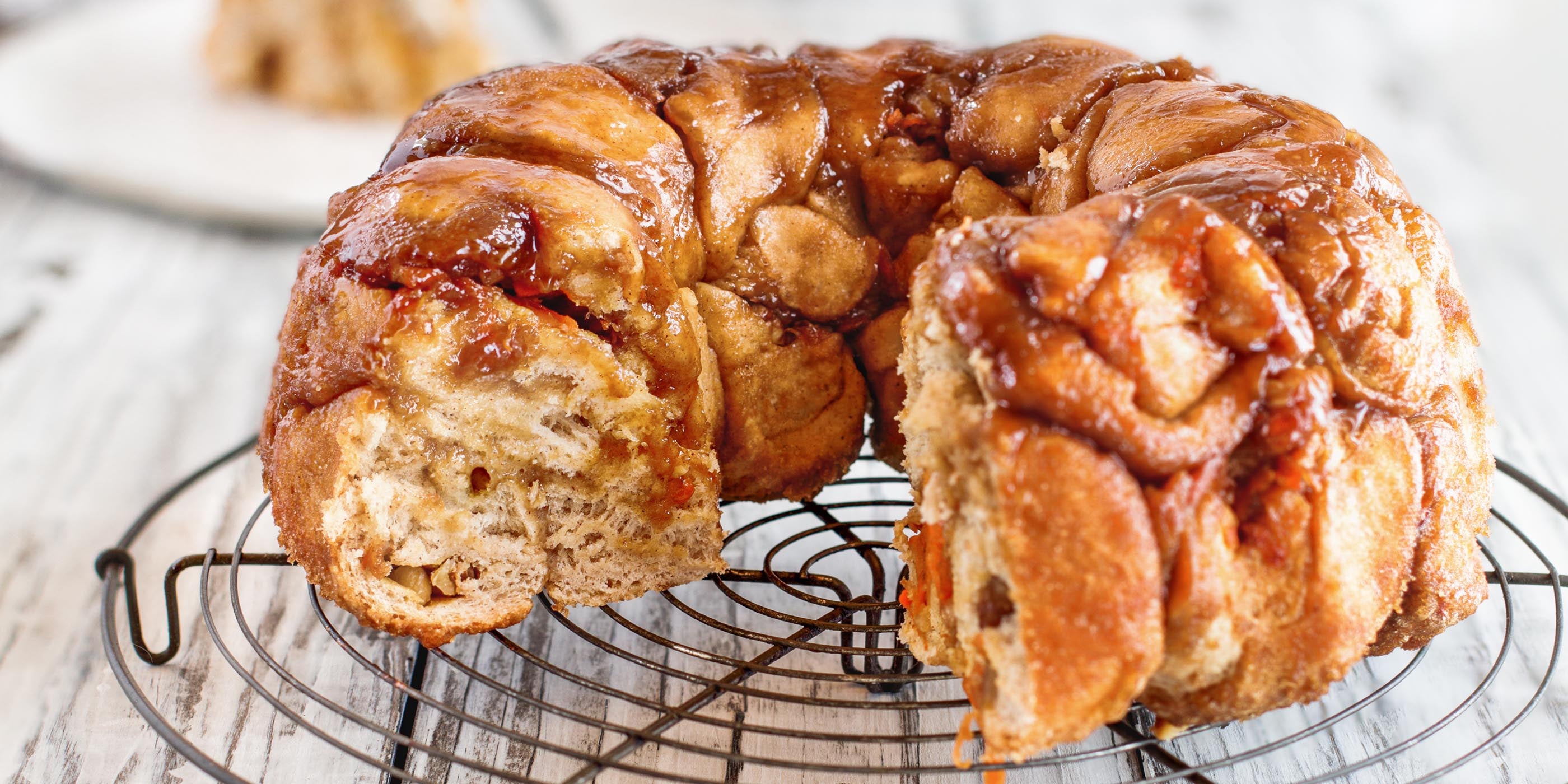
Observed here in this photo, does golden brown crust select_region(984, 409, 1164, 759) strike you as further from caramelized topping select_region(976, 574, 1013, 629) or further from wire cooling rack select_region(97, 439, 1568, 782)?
wire cooling rack select_region(97, 439, 1568, 782)

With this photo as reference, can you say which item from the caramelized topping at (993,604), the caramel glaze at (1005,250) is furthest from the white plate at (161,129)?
the caramelized topping at (993,604)

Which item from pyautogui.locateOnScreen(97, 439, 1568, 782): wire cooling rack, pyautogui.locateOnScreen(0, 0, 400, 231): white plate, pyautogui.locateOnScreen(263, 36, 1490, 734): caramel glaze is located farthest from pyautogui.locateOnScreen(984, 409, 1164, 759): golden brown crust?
pyautogui.locateOnScreen(0, 0, 400, 231): white plate

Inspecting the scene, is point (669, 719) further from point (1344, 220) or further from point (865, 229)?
point (1344, 220)

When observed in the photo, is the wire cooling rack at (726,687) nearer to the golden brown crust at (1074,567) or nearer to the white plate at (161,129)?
the golden brown crust at (1074,567)

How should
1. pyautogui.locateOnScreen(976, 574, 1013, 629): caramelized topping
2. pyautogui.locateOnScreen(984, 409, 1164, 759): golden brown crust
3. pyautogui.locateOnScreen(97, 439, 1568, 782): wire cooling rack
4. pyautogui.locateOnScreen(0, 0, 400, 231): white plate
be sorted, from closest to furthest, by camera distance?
pyautogui.locateOnScreen(984, 409, 1164, 759): golden brown crust < pyautogui.locateOnScreen(976, 574, 1013, 629): caramelized topping < pyautogui.locateOnScreen(97, 439, 1568, 782): wire cooling rack < pyautogui.locateOnScreen(0, 0, 400, 231): white plate

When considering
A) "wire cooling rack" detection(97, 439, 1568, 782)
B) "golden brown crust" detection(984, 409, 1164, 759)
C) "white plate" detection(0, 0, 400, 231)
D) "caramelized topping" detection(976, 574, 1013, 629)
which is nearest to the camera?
"golden brown crust" detection(984, 409, 1164, 759)

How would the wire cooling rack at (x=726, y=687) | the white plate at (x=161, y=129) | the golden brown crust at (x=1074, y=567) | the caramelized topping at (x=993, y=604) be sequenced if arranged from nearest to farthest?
the golden brown crust at (x=1074, y=567) < the caramelized topping at (x=993, y=604) < the wire cooling rack at (x=726, y=687) < the white plate at (x=161, y=129)

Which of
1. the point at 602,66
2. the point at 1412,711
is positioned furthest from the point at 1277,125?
the point at 602,66
